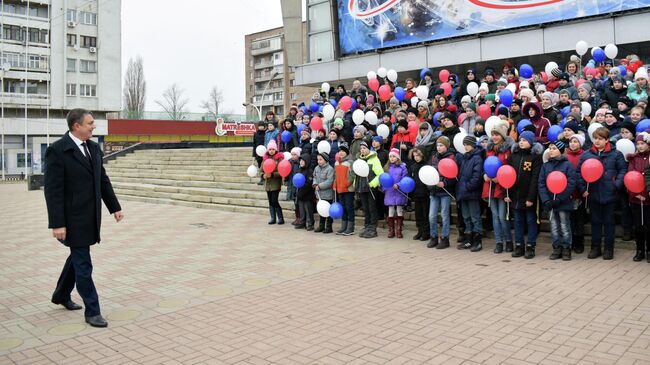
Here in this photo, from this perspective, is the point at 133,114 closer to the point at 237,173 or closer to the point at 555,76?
the point at 237,173

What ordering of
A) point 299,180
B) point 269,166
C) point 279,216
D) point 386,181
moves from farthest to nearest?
point 279,216 < point 269,166 < point 299,180 < point 386,181

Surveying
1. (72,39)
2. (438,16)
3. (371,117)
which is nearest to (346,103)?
(371,117)

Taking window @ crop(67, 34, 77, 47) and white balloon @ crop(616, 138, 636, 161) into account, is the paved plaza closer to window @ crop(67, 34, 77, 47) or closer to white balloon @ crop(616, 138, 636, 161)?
white balloon @ crop(616, 138, 636, 161)

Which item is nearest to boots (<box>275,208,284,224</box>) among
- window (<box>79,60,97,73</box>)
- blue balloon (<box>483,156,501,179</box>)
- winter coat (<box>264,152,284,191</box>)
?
winter coat (<box>264,152,284,191</box>)

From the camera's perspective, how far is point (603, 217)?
7.73 metres

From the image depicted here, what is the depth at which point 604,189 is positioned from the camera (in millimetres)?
7586

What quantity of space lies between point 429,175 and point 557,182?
200cm

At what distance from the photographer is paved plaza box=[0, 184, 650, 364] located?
14.1ft

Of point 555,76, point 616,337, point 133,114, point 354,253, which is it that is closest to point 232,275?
point 354,253

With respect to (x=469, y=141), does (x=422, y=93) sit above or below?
above

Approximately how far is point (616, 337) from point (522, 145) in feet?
13.1

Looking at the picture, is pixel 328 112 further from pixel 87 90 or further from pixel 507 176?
pixel 87 90

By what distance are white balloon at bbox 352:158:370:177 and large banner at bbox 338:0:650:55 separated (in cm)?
1188

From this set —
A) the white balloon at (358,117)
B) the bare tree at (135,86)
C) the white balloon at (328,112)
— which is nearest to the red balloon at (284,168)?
the white balloon at (358,117)
